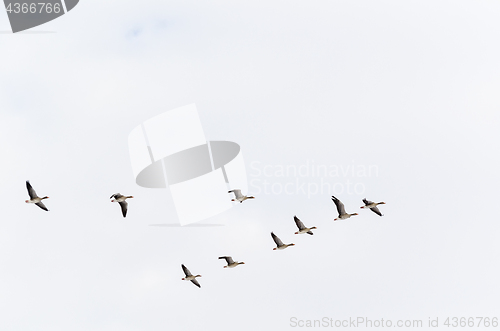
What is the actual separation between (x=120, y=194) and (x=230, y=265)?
1574 centimetres

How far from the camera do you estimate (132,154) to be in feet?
216

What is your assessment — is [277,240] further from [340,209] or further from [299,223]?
[340,209]

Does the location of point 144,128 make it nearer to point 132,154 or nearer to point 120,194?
point 132,154

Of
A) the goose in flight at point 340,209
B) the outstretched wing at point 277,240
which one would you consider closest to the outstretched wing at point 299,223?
the outstretched wing at point 277,240

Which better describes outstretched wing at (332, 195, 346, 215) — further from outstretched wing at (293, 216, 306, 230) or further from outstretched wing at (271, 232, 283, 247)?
outstretched wing at (271, 232, 283, 247)

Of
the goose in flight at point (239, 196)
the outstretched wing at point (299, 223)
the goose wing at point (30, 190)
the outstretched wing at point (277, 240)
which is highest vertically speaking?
the goose wing at point (30, 190)

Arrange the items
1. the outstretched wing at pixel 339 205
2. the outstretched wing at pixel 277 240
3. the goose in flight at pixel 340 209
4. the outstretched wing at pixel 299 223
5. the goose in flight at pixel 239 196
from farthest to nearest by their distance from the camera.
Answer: the goose in flight at pixel 239 196, the outstretched wing at pixel 277 240, the outstretched wing at pixel 299 223, the goose in flight at pixel 340 209, the outstretched wing at pixel 339 205

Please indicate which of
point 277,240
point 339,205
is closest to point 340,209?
point 339,205

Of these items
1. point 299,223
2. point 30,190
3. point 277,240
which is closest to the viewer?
point 299,223

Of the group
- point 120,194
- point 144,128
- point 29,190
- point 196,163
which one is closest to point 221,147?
point 196,163

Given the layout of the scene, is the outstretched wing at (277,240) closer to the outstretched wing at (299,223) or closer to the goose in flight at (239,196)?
the outstretched wing at (299,223)

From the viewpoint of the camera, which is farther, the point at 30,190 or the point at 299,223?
the point at 30,190

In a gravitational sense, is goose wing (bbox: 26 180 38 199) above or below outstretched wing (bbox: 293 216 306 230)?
above

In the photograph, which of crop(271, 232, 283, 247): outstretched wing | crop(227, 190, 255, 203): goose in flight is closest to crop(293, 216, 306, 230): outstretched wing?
crop(271, 232, 283, 247): outstretched wing
